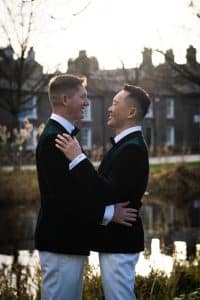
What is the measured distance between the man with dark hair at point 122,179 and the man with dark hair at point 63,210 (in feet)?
0.20

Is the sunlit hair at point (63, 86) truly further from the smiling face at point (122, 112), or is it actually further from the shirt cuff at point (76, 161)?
the shirt cuff at point (76, 161)

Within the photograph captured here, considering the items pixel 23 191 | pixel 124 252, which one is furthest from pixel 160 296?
pixel 23 191

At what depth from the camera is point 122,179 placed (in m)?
3.48

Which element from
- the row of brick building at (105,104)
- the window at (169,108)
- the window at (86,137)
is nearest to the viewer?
the row of brick building at (105,104)

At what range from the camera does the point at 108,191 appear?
133 inches

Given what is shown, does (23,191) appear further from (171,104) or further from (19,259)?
(171,104)

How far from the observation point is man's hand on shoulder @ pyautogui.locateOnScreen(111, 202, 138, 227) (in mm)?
3469

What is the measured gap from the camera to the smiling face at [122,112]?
3629mm

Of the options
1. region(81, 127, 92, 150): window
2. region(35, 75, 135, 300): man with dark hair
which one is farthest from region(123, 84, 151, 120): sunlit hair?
region(81, 127, 92, 150): window

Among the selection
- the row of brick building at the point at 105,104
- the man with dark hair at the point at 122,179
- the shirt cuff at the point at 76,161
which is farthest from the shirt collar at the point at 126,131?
the row of brick building at the point at 105,104

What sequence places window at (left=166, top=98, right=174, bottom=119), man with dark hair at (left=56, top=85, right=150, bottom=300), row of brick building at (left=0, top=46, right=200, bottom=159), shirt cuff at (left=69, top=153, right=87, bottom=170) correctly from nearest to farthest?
shirt cuff at (left=69, top=153, right=87, bottom=170) < man with dark hair at (left=56, top=85, right=150, bottom=300) < row of brick building at (left=0, top=46, right=200, bottom=159) < window at (left=166, top=98, right=174, bottom=119)

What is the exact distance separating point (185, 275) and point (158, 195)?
12719 millimetres

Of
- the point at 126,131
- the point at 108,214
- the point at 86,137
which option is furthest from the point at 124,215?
the point at 86,137

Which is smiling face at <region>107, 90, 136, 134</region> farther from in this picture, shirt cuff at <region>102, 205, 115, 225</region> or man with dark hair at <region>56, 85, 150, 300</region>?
shirt cuff at <region>102, 205, 115, 225</region>
